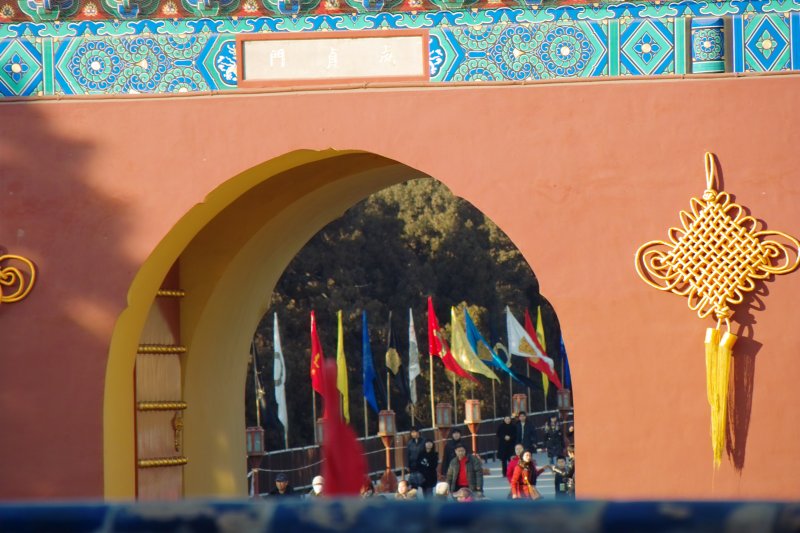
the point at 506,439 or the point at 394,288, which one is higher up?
the point at 394,288

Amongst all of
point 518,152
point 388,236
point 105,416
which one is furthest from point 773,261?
point 388,236

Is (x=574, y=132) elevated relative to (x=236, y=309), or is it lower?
elevated

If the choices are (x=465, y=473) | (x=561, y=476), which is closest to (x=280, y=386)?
(x=561, y=476)

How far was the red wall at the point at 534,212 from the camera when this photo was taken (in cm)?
659

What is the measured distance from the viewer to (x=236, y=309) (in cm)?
883

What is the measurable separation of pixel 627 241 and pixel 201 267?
2.84 metres

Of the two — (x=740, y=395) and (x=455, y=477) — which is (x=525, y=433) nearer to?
(x=455, y=477)

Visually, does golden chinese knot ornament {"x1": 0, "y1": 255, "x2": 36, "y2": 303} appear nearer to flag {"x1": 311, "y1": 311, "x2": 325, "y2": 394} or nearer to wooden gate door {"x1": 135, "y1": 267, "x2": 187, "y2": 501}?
wooden gate door {"x1": 135, "y1": 267, "x2": 187, "y2": 501}

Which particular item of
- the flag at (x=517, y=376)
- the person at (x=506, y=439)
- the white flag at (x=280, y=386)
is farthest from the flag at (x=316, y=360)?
the flag at (x=517, y=376)

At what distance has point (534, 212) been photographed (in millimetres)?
6770

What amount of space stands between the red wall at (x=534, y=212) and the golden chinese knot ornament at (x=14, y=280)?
0.13 feet

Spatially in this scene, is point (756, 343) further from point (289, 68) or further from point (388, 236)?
point (388, 236)

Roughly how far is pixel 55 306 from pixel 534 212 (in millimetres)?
2298

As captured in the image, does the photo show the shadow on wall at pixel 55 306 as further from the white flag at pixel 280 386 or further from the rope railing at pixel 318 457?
the white flag at pixel 280 386
